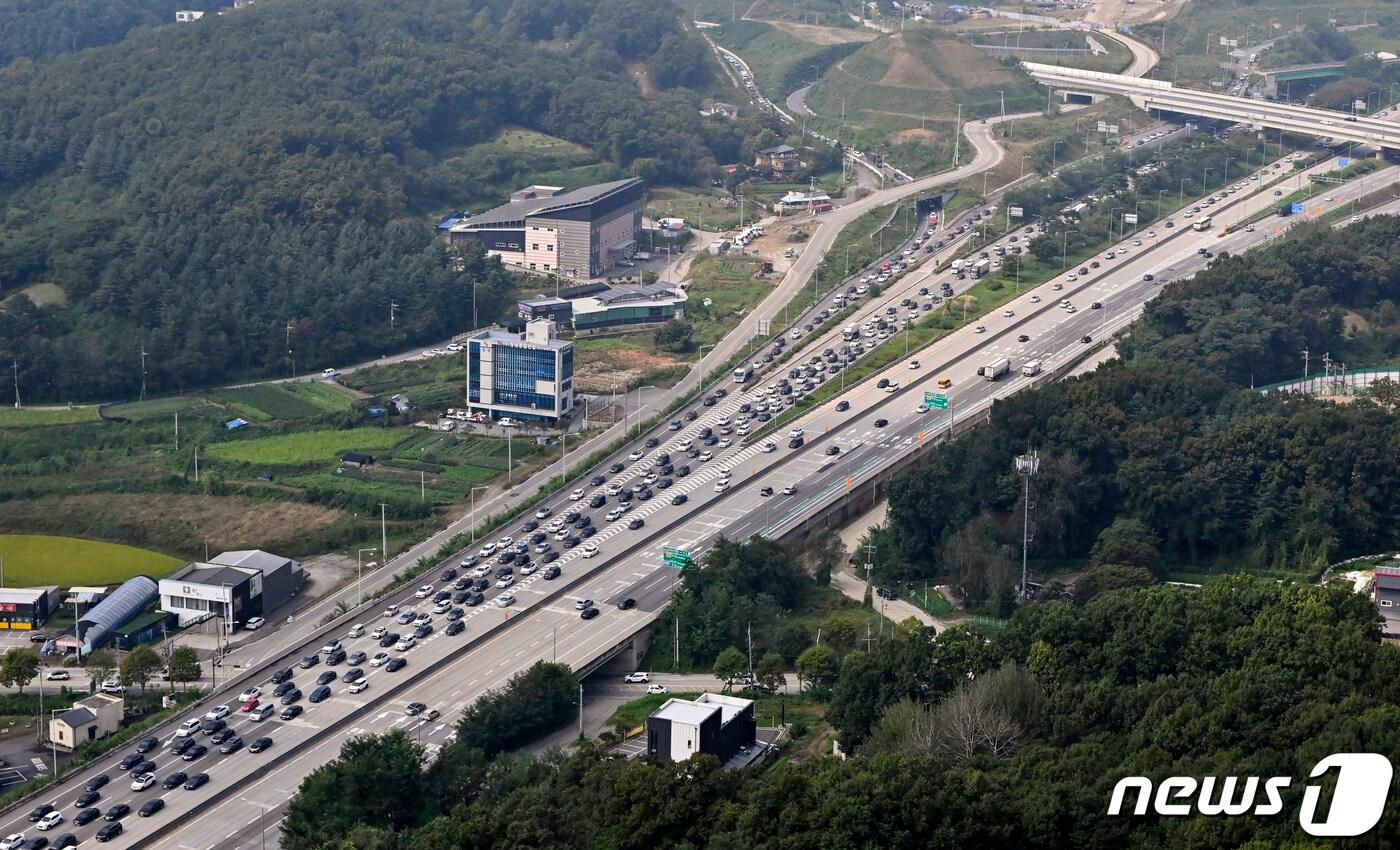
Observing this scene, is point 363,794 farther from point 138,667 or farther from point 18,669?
point 18,669

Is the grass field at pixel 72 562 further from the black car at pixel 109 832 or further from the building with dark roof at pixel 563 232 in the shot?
the building with dark roof at pixel 563 232

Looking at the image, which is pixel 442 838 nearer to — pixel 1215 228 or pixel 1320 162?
pixel 1215 228

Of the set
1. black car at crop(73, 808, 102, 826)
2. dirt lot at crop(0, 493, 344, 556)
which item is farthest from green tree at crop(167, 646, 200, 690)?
dirt lot at crop(0, 493, 344, 556)

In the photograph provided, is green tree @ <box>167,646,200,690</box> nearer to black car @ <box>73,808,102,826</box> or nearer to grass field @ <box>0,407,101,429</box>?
black car @ <box>73,808,102,826</box>

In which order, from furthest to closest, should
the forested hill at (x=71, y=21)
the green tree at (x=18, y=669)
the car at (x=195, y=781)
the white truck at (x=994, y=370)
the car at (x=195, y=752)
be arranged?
the forested hill at (x=71, y=21) → the white truck at (x=994, y=370) → the green tree at (x=18, y=669) → the car at (x=195, y=752) → the car at (x=195, y=781)

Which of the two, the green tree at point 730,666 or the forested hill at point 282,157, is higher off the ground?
the forested hill at point 282,157

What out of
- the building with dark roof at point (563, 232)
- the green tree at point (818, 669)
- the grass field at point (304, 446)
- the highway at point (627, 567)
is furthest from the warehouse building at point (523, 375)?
the green tree at point (818, 669)
